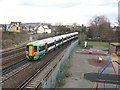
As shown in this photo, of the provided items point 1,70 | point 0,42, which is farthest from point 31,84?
point 0,42

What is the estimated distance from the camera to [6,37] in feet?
111

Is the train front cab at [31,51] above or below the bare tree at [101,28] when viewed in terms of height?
below

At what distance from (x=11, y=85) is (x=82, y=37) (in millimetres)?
32924

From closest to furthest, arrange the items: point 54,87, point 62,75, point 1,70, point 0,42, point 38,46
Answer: point 54,87
point 62,75
point 1,70
point 38,46
point 0,42

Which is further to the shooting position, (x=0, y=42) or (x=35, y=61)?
(x=0, y=42)

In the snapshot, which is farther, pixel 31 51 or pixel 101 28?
pixel 101 28

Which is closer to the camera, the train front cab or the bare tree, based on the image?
the train front cab

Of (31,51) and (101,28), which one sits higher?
(101,28)

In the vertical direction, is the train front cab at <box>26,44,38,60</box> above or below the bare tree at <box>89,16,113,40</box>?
below

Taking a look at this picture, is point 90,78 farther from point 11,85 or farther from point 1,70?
point 1,70

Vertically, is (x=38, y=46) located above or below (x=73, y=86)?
above

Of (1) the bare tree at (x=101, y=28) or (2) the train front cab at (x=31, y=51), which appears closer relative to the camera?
(2) the train front cab at (x=31, y=51)

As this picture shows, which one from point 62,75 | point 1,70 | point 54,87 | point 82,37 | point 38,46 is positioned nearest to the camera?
point 54,87

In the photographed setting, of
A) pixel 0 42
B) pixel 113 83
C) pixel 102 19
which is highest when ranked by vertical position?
pixel 102 19
